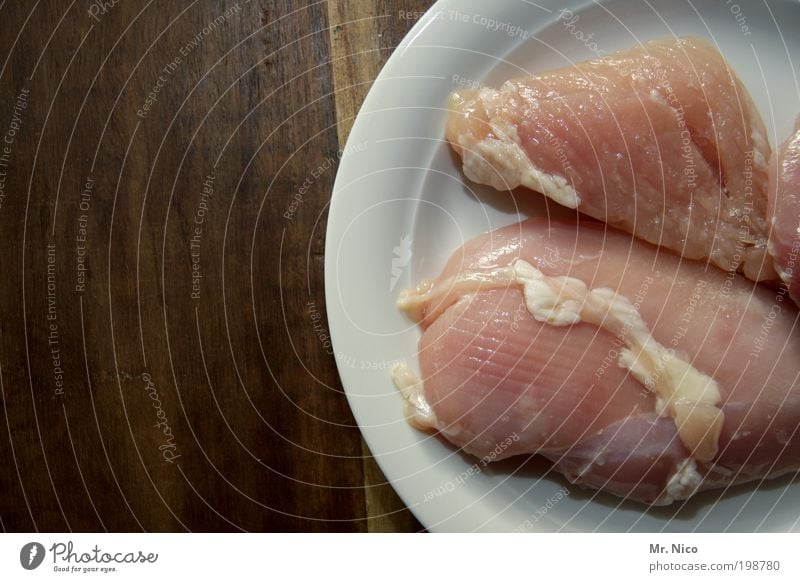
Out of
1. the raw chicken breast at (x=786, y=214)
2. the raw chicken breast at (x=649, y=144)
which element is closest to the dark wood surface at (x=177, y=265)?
the raw chicken breast at (x=649, y=144)

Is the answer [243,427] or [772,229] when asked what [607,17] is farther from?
[243,427]

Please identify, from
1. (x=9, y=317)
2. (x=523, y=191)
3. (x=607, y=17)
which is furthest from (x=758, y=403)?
(x=9, y=317)

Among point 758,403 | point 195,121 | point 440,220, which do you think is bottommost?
point 758,403

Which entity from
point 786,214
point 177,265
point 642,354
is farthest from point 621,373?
point 177,265

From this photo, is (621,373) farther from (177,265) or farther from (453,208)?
(177,265)

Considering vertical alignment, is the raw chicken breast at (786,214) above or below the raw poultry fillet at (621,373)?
above

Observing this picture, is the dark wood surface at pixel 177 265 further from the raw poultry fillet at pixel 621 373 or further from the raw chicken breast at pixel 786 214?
the raw chicken breast at pixel 786 214

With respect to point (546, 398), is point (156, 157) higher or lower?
higher
